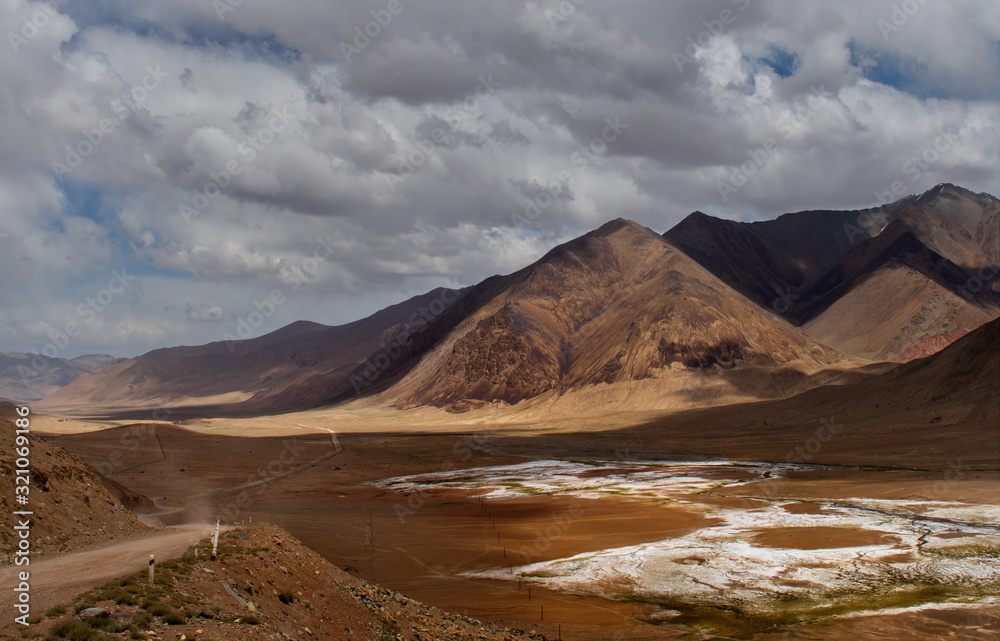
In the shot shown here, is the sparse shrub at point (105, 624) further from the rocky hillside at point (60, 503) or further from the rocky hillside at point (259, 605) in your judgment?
the rocky hillside at point (60, 503)

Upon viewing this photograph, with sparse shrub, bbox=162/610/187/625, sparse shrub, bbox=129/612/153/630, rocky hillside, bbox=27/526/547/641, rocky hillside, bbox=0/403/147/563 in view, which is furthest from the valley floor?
sparse shrub, bbox=129/612/153/630

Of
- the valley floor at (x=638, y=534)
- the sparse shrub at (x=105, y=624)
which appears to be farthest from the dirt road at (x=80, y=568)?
the valley floor at (x=638, y=534)

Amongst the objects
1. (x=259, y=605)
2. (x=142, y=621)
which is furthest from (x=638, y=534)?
(x=142, y=621)

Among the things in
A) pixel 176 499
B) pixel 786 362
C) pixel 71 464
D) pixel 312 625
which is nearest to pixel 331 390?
pixel 786 362

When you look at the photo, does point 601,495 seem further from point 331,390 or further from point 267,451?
point 331,390

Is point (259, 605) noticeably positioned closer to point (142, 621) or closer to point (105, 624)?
point (142, 621)

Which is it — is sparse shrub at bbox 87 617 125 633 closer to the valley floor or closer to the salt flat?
the valley floor

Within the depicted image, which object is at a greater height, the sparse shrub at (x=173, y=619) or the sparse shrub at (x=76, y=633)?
the sparse shrub at (x=76, y=633)

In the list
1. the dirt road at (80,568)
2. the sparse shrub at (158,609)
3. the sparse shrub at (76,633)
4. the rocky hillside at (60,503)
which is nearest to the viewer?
the sparse shrub at (76,633)
